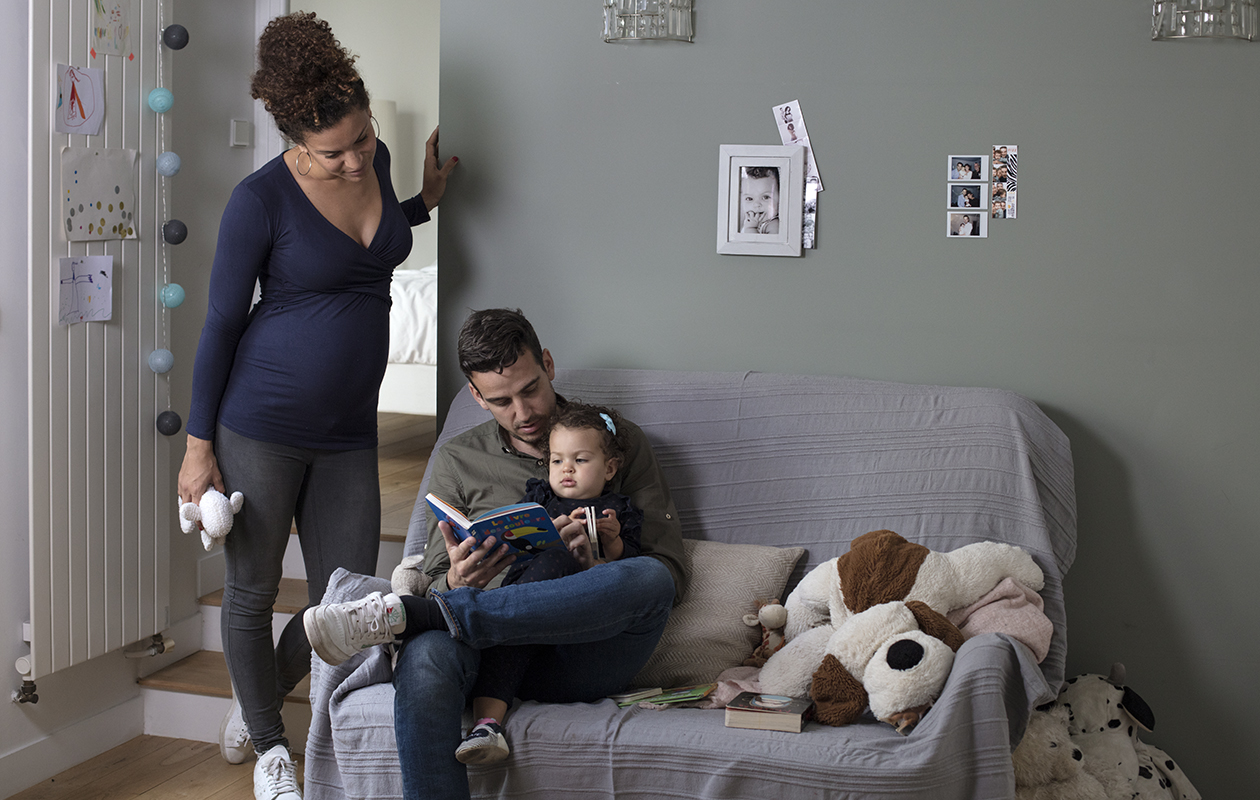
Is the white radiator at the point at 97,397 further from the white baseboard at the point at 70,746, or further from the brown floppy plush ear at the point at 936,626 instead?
the brown floppy plush ear at the point at 936,626

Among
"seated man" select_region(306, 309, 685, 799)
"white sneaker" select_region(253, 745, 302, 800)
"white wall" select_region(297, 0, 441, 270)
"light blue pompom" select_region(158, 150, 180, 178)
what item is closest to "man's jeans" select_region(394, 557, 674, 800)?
"seated man" select_region(306, 309, 685, 799)

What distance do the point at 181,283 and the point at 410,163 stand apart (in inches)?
121

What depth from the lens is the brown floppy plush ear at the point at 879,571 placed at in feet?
5.84

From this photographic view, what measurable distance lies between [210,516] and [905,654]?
1.27 meters

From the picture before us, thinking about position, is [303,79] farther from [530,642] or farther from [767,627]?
[767,627]

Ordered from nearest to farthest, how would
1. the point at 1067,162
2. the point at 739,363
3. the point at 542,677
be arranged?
the point at 542,677 < the point at 1067,162 < the point at 739,363

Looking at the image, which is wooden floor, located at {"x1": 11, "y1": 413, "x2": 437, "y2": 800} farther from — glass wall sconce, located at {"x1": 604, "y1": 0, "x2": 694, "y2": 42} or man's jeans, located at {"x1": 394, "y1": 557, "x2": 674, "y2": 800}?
glass wall sconce, located at {"x1": 604, "y1": 0, "x2": 694, "y2": 42}

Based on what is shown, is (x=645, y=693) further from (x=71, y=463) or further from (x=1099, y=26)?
(x=1099, y=26)

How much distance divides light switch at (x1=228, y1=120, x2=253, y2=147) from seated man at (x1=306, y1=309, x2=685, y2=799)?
127 centimetres

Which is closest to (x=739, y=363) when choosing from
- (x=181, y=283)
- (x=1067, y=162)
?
(x=1067, y=162)

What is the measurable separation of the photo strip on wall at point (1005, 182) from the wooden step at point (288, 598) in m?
1.89

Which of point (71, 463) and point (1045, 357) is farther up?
point (1045, 357)

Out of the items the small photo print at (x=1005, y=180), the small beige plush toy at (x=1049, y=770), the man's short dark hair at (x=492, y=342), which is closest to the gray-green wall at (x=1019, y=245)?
the small photo print at (x=1005, y=180)

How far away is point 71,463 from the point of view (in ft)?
7.32
